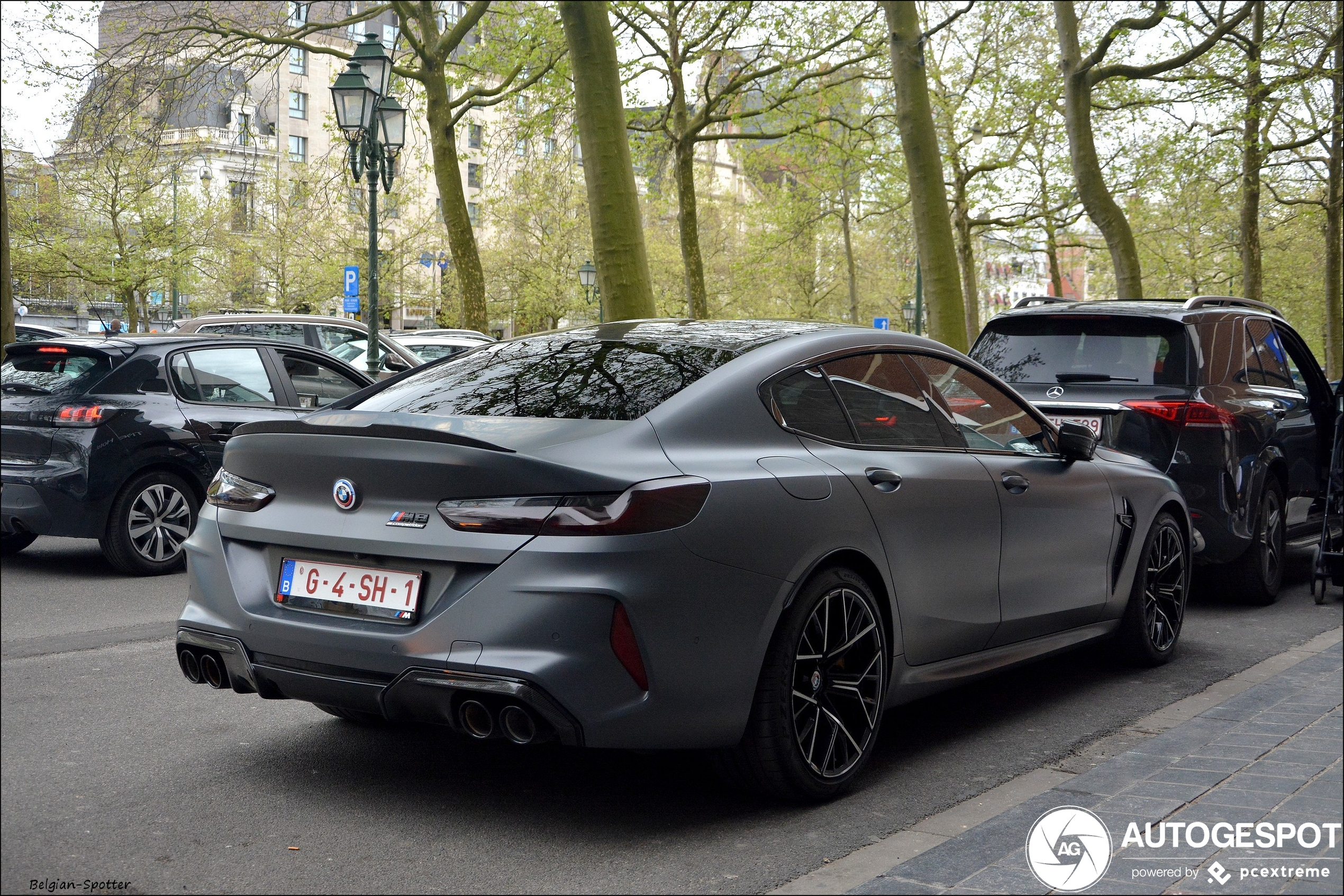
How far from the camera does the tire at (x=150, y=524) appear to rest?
8906mm

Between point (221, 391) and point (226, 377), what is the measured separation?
5.1 inches

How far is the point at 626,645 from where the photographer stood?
3.74m

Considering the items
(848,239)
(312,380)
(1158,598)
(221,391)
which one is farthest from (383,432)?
(848,239)

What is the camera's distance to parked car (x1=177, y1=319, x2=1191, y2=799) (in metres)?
3.73

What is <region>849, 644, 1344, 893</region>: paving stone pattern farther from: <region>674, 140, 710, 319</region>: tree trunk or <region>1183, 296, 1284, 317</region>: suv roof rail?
<region>674, 140, 710, 319</region>: tree trunk

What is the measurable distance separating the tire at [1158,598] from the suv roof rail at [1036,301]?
2.64m

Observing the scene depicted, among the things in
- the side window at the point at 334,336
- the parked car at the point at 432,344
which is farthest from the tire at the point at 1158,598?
the parked car at the point at 432,344

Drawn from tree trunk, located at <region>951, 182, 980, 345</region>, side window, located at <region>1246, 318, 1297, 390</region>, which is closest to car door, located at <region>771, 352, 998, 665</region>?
side window, located at <region>1246, 318, 1297, 390</region>

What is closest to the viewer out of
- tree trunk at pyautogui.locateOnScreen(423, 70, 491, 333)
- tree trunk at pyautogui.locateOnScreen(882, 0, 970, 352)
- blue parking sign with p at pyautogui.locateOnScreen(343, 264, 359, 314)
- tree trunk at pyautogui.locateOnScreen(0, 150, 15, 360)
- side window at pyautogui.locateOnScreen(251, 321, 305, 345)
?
tree trunk at pyautogui.locateOnScreen(0, 150, 15, 360)

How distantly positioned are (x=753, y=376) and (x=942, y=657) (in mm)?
1293

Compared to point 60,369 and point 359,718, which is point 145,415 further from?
point 359,718

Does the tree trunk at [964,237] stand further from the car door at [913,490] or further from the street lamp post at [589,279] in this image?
the car door at [913,490]

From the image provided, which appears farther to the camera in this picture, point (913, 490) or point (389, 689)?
point (913, 490)

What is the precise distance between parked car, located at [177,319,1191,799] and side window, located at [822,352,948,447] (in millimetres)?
11
